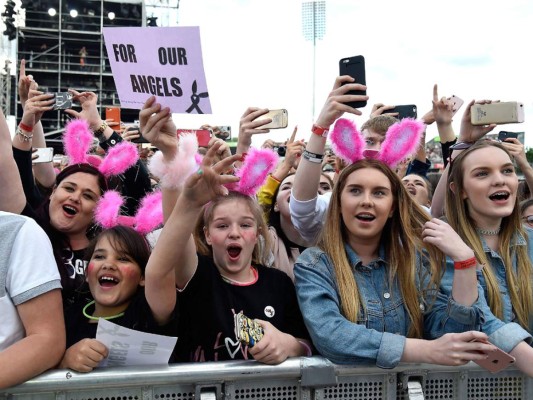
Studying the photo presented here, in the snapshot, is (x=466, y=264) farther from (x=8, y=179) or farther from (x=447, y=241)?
(x=8, y=179)

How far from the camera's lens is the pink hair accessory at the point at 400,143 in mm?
2363

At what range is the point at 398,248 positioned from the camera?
221cm

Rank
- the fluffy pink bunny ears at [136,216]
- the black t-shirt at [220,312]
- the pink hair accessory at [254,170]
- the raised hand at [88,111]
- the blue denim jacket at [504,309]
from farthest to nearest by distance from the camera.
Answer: the raised hand at [88,111] < the fluffy pink bunny ears at [136,216] < the pink hair accessory at [254,170] < the black t-shirt at [220,312] < the blue denim jacket at [504,309]

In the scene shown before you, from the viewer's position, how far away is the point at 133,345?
1.73 metres

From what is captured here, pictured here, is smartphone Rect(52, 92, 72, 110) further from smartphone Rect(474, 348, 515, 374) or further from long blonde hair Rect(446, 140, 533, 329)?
smartphone Rect(474, 348, 515, 374)

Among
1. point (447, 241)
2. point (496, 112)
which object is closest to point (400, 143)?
point (447, 241)

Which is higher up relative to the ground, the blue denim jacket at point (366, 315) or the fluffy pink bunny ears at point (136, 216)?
the fluffy pink bunny ears at point (136, 216)

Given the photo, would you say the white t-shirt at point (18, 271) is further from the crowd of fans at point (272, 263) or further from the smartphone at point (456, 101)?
the smartphone at point (456, 101)

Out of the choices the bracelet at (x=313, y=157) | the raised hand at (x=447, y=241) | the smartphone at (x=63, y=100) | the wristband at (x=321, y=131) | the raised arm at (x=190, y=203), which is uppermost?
the smartphone at (x=63, y=100)

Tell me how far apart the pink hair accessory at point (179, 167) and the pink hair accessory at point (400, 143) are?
0.88 meters

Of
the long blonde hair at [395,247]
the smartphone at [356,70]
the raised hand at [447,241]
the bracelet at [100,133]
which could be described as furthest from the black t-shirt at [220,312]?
the bracelet at [100,133]

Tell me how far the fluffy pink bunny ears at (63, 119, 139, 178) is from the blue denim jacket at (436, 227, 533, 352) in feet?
5.64

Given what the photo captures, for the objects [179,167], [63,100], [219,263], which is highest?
[63,100]

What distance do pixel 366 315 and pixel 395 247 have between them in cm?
37
